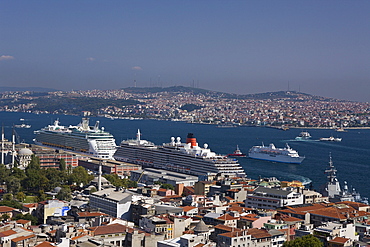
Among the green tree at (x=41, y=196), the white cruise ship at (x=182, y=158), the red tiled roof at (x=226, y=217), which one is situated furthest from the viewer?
the white cruise ship at (x=182, y=158)

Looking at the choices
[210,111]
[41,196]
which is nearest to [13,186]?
[41,196]

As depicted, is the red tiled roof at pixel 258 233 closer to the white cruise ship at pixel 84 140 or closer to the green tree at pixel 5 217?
the green tree at pixel 5 217

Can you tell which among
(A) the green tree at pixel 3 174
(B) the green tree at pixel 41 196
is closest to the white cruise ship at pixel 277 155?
(A) the green tree at pixel 3 174

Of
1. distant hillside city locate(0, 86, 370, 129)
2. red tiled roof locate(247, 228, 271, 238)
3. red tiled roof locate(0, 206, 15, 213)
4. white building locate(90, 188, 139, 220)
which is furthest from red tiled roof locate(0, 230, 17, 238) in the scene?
distant hillside city locate(0, 86, 370, 129)

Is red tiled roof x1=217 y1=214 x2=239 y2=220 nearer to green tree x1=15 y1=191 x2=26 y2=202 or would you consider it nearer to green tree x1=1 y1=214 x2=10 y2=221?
green tree x1=1 y1=214 x2=10 y2=221

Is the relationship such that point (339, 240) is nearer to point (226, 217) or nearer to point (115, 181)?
point (226, 217)

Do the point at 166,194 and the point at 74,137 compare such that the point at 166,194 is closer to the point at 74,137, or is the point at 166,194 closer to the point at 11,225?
the point at 11,225

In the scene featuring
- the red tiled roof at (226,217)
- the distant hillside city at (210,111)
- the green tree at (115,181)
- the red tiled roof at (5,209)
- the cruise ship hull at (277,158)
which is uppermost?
the distant hillside city at (210,111)
